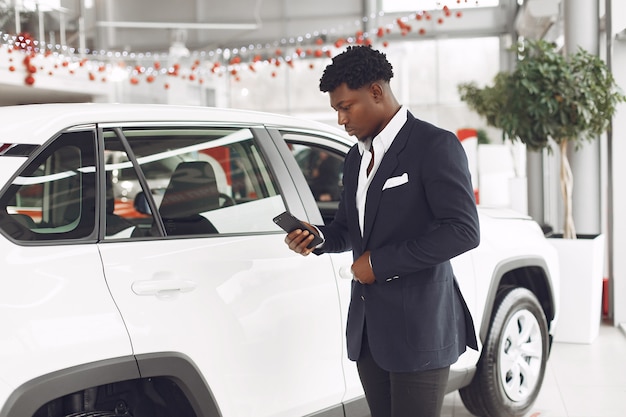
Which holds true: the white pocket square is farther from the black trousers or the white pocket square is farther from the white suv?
the white suv

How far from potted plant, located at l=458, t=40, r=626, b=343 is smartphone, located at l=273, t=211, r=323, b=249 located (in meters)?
4.10

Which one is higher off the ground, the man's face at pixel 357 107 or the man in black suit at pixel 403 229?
the man's face at pixel 357 107

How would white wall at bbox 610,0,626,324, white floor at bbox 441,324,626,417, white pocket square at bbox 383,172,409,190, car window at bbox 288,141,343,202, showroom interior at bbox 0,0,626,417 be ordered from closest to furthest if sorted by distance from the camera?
white pocket square at bbox 383,172,409,190
white floor at bbox 441,324,626,417
white wall at bbox 610,0,626,324
car window at bbox 288,141,343,202
showroom interior at bbox 0,0,626,417

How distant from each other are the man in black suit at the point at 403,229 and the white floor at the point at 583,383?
80.2 inches

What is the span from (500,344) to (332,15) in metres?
15.3

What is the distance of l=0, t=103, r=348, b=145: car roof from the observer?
2104mm

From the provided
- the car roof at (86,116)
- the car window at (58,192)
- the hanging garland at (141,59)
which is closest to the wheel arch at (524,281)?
the car roof at (86,116)

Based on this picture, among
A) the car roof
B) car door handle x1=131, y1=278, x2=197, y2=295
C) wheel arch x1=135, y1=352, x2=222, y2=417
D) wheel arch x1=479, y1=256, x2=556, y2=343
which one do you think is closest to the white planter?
wheel arch x1=479, y1=256, x2=556, y2=343

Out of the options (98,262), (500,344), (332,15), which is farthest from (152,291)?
(332,15)

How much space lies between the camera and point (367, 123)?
220 cm

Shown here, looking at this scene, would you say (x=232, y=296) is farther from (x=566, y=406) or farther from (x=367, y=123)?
(x=566, y=406)

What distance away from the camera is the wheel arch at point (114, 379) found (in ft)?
6.24

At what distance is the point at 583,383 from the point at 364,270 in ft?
10.3

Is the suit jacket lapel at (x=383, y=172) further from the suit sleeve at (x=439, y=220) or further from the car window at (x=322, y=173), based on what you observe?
the car window at (x=322, y=173)
